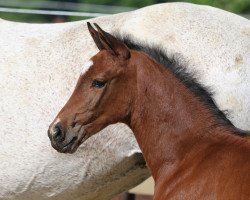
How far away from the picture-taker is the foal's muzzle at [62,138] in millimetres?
4277

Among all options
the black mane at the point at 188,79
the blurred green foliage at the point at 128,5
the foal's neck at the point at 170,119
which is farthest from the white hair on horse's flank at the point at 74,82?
the blurred green foliage at the point at 128,5

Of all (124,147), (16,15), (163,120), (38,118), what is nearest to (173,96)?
(163,120)

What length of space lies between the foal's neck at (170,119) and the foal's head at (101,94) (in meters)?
0.06

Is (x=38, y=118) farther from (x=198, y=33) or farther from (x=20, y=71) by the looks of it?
(x=198, y=33)

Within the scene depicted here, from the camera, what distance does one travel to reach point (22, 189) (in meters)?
5.25

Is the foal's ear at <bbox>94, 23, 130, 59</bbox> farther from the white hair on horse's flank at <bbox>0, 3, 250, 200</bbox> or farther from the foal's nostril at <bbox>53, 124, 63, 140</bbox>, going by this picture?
the white hair on horse's flank at <bbox>0, 3, 250, 200</bbox>

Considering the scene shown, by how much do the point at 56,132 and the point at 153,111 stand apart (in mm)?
498

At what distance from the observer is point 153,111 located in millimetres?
4312

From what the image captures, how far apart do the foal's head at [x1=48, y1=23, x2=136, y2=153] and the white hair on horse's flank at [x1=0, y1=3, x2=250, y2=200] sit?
69cm

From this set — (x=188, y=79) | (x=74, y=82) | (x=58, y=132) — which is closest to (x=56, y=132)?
(x=58, y=132)

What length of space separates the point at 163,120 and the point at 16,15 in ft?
34.0

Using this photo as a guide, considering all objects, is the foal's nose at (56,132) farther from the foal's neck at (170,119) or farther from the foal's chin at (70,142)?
the foal's neck at (170,119)

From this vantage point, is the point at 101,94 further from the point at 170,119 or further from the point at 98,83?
the point at 170,119

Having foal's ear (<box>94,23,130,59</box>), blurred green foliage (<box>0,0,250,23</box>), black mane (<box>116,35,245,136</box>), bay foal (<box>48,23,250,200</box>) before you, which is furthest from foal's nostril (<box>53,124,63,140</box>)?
blurred green foliage (<box>0,0,250,23</box>)
